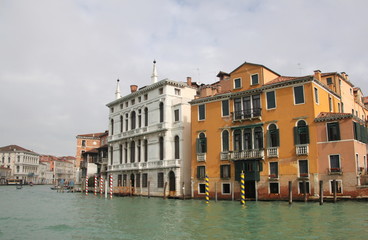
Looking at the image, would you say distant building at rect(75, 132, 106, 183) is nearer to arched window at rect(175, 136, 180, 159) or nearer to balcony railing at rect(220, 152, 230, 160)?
arched window at rect(175, 136, 180, 159)

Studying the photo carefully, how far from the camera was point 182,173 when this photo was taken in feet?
98.4

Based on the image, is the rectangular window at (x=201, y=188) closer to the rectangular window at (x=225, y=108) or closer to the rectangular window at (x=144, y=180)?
the rectangular window at (x=225, y=108)

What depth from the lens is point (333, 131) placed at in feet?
70.4

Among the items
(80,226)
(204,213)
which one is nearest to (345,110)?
(204,213)

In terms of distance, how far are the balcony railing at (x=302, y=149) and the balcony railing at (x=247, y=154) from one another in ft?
7.26

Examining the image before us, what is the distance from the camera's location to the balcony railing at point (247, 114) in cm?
2422

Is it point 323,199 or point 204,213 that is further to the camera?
point 323,199

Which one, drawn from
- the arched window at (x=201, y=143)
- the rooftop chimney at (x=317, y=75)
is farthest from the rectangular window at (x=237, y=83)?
the rooftop chimney at (x=317, y=75)

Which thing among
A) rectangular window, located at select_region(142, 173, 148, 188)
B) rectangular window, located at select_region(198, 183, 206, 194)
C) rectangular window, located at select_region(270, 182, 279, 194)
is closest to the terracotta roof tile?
rectangular window, located at select_region(270, 182, 279, 194)

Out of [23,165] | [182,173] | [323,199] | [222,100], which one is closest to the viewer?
[323,199]

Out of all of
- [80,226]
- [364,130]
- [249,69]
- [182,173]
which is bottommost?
[80,226]

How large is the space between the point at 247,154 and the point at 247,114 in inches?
102

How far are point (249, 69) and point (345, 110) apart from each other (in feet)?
25.9

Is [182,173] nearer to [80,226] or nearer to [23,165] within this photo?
[80,226]
